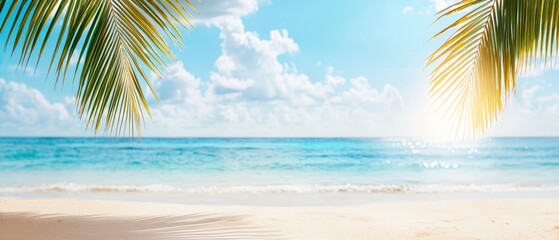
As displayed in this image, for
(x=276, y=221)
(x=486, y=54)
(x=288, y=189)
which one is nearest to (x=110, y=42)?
(x=486, y=54)

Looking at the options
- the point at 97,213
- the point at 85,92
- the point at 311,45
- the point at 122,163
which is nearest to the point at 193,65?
the point at 311,45

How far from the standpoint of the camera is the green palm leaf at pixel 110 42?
3014 millimetres

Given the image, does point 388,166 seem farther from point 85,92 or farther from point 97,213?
point 85,92

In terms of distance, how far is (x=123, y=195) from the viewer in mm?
10109

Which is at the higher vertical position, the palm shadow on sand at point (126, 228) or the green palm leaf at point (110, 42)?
the green palm leaf at point (110, 42)

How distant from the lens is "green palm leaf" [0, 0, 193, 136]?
9.89ft

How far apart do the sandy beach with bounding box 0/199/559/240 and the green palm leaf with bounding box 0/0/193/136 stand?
4.99 feet

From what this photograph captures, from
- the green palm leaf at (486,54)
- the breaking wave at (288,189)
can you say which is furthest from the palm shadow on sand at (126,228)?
the breaking wave at (288,189)

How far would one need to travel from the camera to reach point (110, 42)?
10.4 ft

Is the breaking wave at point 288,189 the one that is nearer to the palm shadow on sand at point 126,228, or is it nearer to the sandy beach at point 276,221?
the sandy beach at point 276,221

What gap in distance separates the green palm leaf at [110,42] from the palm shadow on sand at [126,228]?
146 centimetres

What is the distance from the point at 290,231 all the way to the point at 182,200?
→ 14.7 feet

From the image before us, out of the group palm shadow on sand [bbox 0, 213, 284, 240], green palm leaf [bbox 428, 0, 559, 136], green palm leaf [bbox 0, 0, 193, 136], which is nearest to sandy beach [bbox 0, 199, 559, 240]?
palm shadow on sand [bbox 0, 213, 284, 240]

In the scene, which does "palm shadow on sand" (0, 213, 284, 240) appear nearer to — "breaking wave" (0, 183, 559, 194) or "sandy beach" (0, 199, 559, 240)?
"sandy beach" (0, 199, 559, 240)
